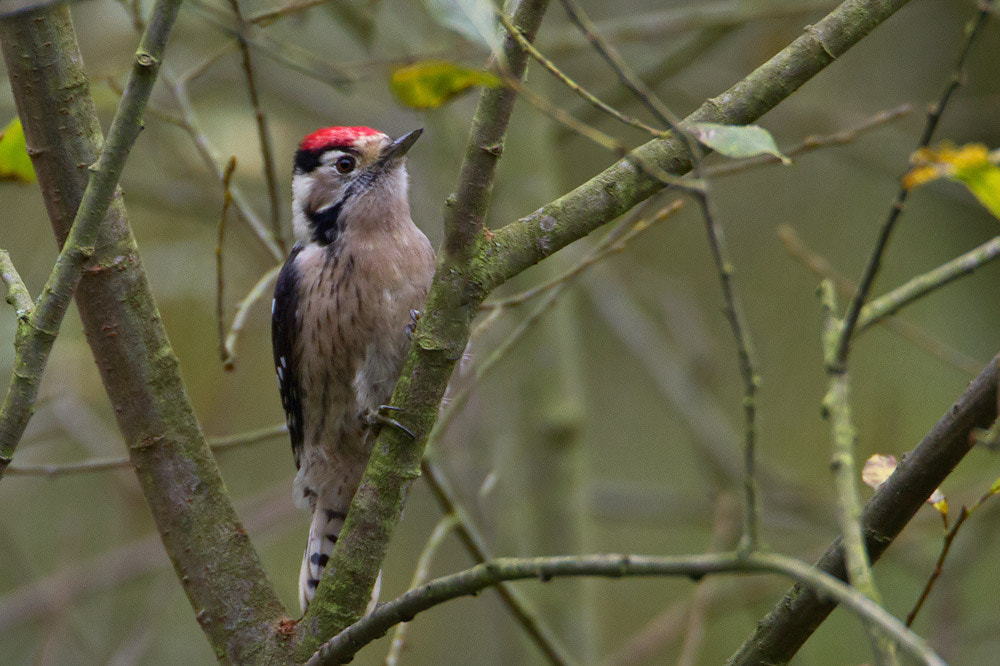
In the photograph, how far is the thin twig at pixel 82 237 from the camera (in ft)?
6.41

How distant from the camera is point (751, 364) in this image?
1.47m

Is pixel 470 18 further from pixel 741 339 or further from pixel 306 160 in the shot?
pixel 306 160

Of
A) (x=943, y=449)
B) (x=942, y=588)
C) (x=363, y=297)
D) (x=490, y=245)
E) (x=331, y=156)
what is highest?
(x=331, y=156)

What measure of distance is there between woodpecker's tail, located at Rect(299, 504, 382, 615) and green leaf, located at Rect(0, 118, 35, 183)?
5.63 feet

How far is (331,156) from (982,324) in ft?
16.8

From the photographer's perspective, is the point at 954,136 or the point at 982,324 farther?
the point at 982,324

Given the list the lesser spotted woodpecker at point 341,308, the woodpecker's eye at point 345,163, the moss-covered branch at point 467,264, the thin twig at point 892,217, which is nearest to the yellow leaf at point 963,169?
the thin twig at point 892,217

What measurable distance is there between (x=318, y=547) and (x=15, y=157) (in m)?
1.88

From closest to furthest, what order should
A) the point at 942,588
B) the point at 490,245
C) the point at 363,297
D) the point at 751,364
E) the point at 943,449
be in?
the point at 751,364 → the point at 943,449 → the point at 490,245 → the point at 363,297 → the point at 942,588

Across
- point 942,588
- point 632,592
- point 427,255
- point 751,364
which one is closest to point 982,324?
point 942,588

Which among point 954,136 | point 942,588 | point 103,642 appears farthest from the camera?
point 103,642

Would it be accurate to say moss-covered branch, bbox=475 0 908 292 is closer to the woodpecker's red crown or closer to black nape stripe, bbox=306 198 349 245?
black nape stripe, bbox=306 198 349 245

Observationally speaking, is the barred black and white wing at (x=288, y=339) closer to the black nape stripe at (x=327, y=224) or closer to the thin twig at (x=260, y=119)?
the black nape stripe at (x=327, y=224)

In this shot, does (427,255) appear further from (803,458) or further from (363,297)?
(803,458)
